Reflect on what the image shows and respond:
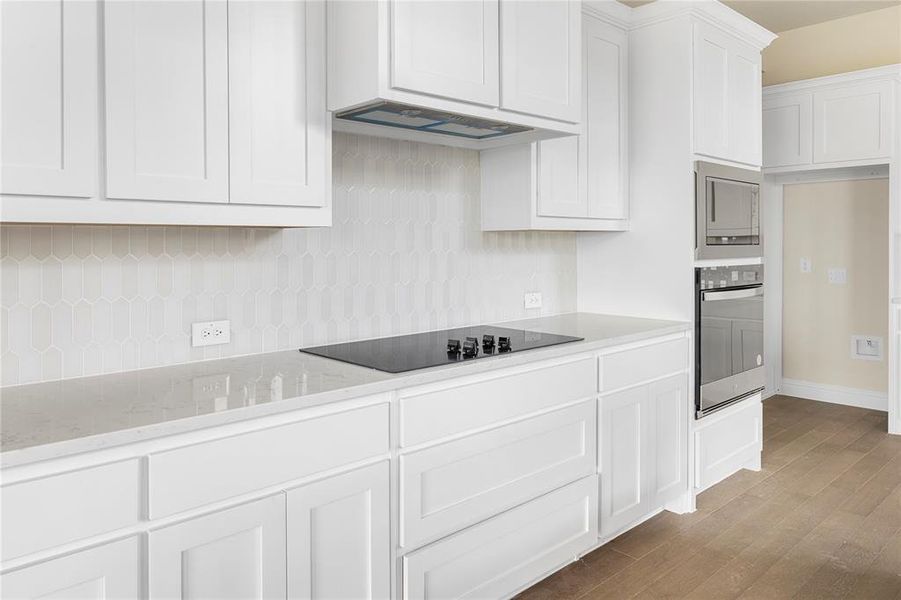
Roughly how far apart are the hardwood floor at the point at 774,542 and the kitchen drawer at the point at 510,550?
139mm

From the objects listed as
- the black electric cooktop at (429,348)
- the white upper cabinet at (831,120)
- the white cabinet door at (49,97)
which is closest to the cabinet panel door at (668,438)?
the black electric cooktop at (429,348)

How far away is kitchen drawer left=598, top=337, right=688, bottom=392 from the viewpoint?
277 cm

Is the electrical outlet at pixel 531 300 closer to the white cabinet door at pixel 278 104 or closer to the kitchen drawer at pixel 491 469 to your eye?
the kitchen drawer at pixel 491 469

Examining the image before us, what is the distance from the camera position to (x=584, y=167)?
3.18 metres

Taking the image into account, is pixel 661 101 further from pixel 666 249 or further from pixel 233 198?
pixel 233 198

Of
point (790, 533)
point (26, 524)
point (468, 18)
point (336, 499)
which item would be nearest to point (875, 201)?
point (790, 533)

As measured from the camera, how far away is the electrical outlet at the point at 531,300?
339 cm

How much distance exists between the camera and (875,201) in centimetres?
509

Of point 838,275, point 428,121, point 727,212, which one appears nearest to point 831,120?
point 838,275

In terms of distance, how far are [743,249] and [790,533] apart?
1.45 meters

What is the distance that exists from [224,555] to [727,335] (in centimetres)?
278

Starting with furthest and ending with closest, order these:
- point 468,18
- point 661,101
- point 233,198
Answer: point 661,101, point 468,18, point 233,198

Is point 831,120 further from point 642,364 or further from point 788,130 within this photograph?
point 642,364

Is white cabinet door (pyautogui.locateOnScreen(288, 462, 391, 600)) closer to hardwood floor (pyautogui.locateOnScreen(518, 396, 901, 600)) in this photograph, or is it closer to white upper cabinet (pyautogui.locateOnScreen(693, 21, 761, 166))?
hardwood floor (pyautogui.locateOnScreen(518, 396, 901, 600))
